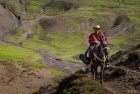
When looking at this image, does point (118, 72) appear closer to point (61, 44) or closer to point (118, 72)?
point (118, 72)

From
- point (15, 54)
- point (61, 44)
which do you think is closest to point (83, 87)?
point (15, 54)

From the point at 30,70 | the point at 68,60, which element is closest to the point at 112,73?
the point at 30,70

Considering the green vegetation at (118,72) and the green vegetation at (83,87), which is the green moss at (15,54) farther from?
the green vegetation at (83,87)

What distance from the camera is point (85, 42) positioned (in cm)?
19150

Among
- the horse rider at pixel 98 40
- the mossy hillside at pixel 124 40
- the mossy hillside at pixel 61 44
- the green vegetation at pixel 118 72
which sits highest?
the horse rider at pixel 98 40

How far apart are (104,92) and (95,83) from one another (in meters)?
1.79

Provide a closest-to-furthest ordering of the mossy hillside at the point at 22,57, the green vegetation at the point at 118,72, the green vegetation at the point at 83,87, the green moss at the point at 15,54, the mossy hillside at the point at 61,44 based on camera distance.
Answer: the green vegetation at the point at 83,87
the green vegetation at the point at 118,72
the mossy hillside at the point at 22,57
the green moss at the point at 15,54
the mossy hillside at the point at 61,44

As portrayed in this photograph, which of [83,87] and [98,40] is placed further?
[98,40]

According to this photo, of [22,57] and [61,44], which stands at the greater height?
[22,57]

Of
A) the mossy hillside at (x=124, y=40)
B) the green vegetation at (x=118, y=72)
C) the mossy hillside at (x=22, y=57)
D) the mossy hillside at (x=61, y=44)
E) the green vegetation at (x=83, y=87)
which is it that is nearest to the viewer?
the green vegetation at (x=83, y=87)

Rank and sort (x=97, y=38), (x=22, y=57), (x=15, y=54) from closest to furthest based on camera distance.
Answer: (x=97, y=38) < (x=22, y=57) < (x=15, y=54)

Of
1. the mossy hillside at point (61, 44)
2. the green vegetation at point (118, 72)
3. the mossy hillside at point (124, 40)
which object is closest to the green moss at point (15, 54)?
the mossy hillside at point (61, 44)

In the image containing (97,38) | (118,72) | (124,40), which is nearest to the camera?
(97,38)

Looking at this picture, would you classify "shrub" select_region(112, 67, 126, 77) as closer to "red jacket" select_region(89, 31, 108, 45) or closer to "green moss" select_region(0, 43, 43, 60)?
"red jacket" select_region(89, 31, 108, 45)
